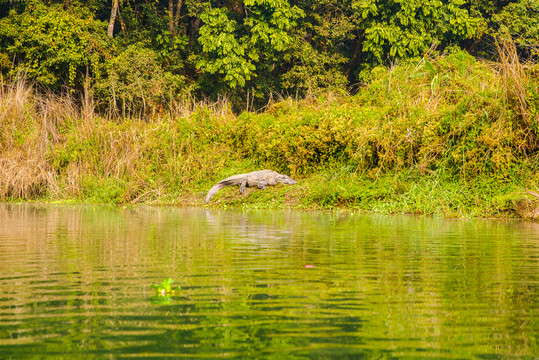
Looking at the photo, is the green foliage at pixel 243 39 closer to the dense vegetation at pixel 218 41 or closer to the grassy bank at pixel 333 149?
the dense vegetation at pixel 218 41

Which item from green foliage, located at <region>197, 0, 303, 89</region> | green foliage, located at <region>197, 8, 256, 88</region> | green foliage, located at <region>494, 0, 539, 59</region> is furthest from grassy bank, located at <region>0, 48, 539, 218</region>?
green foliage, located at <region>494, 0, 539, 59</region>

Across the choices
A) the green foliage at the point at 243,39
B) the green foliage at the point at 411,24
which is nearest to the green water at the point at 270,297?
the green foliage at the point at 243,39

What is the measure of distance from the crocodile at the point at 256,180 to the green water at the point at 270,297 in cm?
741

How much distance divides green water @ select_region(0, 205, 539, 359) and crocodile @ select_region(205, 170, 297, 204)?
741 cm

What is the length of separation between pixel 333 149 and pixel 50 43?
12.2m

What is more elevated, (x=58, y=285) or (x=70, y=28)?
(x=70, y=28)

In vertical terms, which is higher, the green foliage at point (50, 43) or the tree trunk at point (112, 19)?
the tree trunk at point (112, 19)

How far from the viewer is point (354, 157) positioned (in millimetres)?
14547

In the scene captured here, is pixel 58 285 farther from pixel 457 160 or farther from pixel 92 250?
pixel 457 160

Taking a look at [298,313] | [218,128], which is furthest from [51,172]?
Result: [298,313]

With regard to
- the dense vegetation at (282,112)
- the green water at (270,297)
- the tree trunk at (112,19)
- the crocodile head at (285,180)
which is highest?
the tree trunk at (112,19)

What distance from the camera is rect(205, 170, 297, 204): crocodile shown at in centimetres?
1520

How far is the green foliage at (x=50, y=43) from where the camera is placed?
23156mm

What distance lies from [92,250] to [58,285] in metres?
2.00
